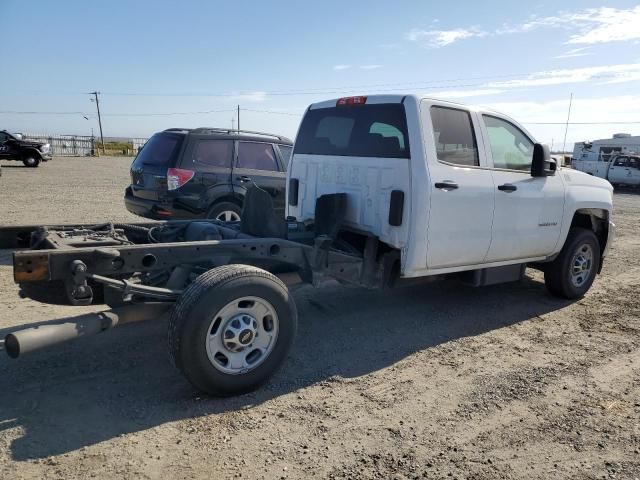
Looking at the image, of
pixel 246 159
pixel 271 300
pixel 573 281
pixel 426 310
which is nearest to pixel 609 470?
pixel 271 300

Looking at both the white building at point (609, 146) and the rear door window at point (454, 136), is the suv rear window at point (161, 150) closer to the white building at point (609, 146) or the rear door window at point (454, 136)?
the rear door window at point (454, 136)

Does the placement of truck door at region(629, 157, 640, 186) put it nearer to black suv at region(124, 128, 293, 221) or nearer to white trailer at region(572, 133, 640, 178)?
white trailer at region(572, 133, 640, 178)

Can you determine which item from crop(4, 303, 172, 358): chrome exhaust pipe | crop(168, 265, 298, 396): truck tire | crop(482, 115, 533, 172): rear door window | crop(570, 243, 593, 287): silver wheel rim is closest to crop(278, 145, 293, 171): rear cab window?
crop(482, 115, 533, 172): rear door window

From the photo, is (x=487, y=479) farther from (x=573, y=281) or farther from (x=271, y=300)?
(x=573, y=281)

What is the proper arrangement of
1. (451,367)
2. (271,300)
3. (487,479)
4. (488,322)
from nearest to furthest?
(487,479) → (271,300) → (451,367) → (488,322)

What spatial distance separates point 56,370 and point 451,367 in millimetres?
3183

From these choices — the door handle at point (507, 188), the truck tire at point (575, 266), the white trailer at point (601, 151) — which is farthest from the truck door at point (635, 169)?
the door handle at point (507, 188)

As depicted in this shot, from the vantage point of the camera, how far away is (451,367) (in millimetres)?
4398

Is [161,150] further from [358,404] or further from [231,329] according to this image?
[358,404]

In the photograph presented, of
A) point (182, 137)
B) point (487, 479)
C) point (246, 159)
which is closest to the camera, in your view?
point (487, 479)

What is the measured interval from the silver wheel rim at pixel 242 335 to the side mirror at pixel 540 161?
331cm

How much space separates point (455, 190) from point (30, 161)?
94.1ft

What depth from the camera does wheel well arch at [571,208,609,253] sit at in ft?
21.2

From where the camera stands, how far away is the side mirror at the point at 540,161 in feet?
17.6
